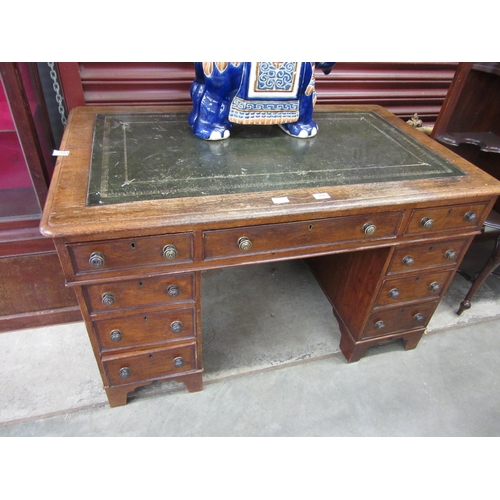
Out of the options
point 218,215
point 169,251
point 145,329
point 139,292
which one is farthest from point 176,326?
point 218,215

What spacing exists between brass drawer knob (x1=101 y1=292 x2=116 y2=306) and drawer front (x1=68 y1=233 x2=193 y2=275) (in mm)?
114

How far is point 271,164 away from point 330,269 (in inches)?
34.7

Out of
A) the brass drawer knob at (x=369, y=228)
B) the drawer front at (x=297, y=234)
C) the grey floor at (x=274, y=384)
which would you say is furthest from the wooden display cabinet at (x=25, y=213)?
the brass drawer knob at (x=369, y=228)

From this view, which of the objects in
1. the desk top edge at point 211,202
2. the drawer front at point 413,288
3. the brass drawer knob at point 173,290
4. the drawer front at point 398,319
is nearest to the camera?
the desk top edge at point 211,202

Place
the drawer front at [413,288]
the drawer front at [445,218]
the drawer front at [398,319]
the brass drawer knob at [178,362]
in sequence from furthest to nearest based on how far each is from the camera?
the drawer front at [398,319]
the drawer front at [413,288]
the brass drawer knob at [178,362]
the drawer front at [445,218]

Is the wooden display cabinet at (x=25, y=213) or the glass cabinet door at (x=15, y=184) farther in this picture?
the glass cabinet door at (x=15, y=184)

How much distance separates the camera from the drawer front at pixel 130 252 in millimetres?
1024

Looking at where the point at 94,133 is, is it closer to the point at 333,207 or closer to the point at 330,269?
the point at 333,207

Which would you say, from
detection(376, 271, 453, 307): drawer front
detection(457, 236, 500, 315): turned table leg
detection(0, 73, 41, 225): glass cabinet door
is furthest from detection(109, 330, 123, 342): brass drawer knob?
detection(457, 236, 500, 315): turned table leg

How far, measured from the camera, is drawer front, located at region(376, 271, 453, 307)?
1.57 m

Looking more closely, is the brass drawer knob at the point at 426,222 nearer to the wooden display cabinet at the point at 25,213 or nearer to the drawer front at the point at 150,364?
the drawer front at the point at 150,364

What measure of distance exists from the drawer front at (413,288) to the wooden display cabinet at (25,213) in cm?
145

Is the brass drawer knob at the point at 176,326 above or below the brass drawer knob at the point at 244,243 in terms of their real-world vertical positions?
below

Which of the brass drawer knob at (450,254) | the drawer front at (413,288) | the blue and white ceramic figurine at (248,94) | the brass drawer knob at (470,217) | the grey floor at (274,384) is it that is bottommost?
the grey floor at (274,384)
